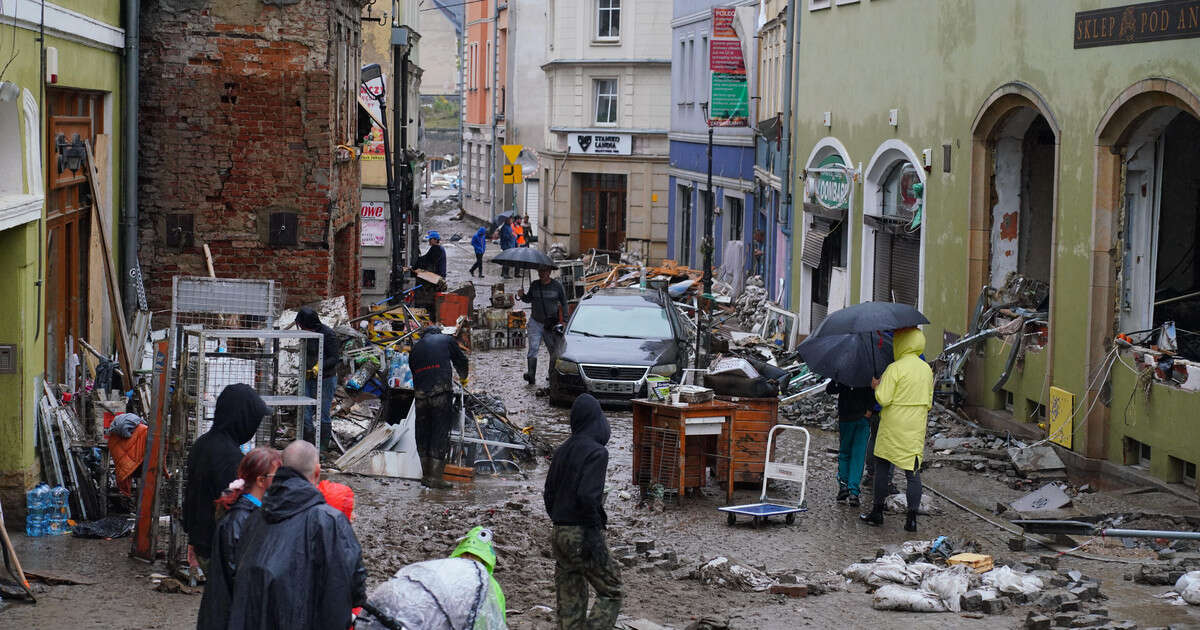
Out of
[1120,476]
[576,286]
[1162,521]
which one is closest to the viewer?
[1162,521]

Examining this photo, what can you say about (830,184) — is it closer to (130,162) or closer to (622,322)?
(622,322)

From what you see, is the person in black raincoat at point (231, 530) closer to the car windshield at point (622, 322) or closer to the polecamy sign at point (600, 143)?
the car windshield at point (622, 322)

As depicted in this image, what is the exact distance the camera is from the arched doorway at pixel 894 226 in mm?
20859

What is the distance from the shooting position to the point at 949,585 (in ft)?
31.9

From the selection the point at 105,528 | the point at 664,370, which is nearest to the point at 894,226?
the point at 664,370

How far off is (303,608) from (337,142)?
1377cm

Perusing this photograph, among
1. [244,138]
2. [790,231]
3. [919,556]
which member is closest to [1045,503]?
[919,556]

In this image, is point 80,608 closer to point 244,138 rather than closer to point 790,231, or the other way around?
point 244,138

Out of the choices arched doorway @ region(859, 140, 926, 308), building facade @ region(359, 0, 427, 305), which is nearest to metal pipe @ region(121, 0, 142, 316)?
building facade @ region(359, 0, 427, 305)

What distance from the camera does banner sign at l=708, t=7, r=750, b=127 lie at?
33.5 meters

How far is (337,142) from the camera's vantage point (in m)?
18.9

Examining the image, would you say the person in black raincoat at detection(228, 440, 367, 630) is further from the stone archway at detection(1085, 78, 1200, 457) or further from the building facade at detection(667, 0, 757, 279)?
the building facade at detection(667, 0, 757, 279)

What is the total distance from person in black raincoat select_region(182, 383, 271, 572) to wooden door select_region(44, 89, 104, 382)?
4.96 m

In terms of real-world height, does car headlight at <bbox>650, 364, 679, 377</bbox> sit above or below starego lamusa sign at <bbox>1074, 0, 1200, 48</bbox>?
below
